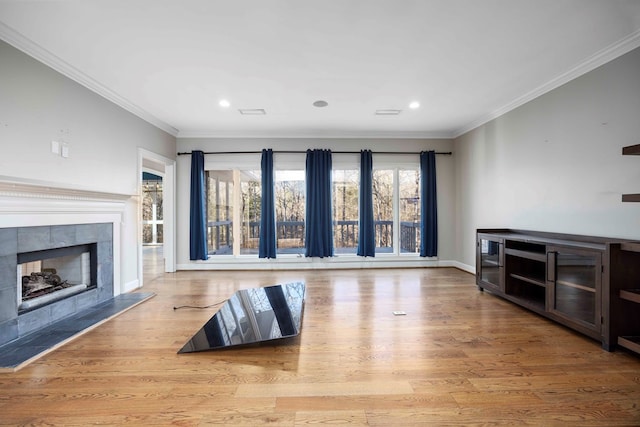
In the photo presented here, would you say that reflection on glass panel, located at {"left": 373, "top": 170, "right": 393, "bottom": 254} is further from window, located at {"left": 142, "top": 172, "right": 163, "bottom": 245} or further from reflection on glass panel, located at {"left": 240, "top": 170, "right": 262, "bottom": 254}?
window, located at {"left": 142, "top": 172, "right": 163, "bottom": 245}

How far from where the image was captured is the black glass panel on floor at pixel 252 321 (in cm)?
239

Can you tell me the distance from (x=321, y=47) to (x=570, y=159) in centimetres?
290

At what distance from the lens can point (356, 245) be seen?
228 inches

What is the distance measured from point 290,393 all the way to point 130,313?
237 centimetres

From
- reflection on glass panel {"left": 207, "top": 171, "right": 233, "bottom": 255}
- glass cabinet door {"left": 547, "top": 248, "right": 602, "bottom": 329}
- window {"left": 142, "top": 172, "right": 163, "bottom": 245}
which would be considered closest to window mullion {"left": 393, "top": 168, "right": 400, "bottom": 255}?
glass cabinet door {"left": 547, "top": 248, "right": 602, "bottom": 329}

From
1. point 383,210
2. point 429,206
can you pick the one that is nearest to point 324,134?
point 383,210

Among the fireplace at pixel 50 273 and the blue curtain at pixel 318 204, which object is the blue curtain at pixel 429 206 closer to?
the blue curtain at pixel 318 204

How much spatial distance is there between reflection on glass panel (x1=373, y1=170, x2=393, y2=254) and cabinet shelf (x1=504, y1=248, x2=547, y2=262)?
2.46 metres

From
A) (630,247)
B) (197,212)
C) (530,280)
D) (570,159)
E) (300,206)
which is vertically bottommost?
(530,280)

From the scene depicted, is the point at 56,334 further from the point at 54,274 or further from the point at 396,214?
the point at 396,214

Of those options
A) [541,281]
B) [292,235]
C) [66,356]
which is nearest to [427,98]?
[541,281]

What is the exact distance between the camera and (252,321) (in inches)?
107

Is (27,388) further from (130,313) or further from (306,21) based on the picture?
(306,21)

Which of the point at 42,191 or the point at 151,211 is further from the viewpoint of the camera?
the point at 151,211
